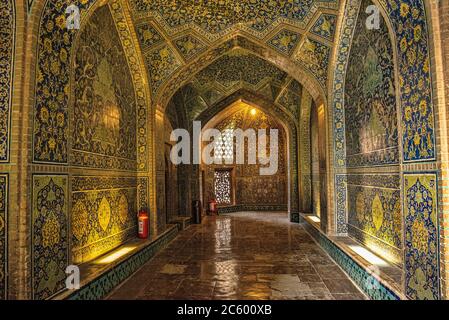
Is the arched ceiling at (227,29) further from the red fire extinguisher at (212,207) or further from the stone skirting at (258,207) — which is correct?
the stone skirting at (258,207)

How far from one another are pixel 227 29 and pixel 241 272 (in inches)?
167

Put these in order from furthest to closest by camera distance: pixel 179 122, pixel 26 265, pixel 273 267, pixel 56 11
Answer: pixel 179 122, pixel 273 267, pixel 56 11, pixel 26 265

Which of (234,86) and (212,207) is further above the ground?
(234,86)

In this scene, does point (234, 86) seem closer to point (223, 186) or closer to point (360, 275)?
point (223, 186)

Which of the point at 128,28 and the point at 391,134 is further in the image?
the point at 128,28

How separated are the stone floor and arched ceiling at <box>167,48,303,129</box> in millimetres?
3988

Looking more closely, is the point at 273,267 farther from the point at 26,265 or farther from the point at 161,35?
A: the point at 161,35

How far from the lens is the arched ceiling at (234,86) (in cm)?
839

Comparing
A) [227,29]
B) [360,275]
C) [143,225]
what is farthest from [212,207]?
[360,275]

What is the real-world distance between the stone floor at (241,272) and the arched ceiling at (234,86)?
3.99 meters

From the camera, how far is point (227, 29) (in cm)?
572

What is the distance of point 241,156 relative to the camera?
43.4ft
